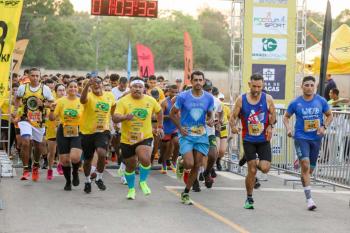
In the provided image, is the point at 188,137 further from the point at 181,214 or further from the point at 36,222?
the point at 36,222

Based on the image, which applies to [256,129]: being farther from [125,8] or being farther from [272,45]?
[125,8]

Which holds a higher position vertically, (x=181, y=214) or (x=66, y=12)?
(x=66, y=12)

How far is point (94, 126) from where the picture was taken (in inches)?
513

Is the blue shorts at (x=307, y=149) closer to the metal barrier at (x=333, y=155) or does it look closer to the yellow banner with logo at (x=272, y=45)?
the metal barrier at (x=333, y=155)

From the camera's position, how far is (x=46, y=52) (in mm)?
75000

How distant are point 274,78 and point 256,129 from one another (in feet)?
26.4

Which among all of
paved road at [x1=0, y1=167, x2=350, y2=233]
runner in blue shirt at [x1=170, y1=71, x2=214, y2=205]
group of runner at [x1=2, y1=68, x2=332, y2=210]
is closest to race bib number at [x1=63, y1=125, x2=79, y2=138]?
group of runner at [x1=2, y1=68, x2=332, y2=210]

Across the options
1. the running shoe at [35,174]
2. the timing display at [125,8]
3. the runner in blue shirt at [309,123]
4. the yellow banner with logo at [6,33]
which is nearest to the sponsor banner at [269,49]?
the timing display at [125,8]

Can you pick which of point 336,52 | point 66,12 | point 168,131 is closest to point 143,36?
point 66,12

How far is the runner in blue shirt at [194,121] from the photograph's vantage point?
11.9 metres

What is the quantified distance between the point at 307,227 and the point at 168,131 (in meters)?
7.64

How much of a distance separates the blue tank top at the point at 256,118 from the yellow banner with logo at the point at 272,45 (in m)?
7.42

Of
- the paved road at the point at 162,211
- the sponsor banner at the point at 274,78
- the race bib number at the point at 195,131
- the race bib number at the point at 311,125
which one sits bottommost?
the paved road at the point at 162,211

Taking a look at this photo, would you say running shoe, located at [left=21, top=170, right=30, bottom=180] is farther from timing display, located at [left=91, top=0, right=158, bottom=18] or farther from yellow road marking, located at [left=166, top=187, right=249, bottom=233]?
timing display, located at [left=91, top=0, right=158, bottom=18]
